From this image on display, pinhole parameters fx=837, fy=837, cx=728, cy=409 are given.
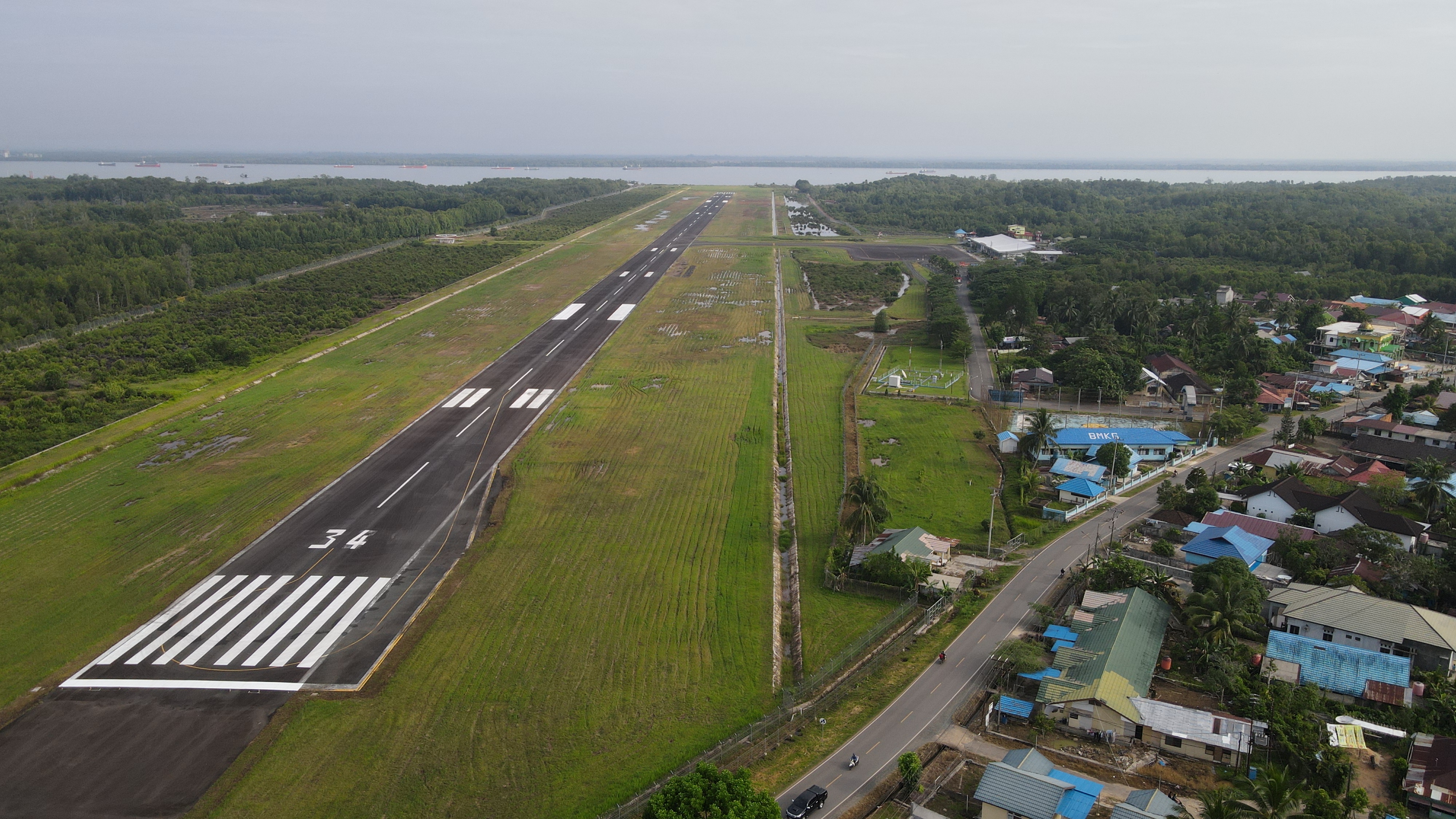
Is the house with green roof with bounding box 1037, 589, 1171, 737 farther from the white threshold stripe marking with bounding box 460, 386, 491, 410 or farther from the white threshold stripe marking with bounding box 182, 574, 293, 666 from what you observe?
the white threshold stripe marking with bounding box 460, 386, 491, 410

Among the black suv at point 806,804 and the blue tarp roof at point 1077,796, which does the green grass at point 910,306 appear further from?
the black suv at point 806,804

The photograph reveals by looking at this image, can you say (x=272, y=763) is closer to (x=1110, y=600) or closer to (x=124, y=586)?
(x=124, y=586)

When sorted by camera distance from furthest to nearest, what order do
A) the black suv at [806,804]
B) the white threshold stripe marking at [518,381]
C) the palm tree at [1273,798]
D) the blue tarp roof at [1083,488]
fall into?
the white threshold stripe marking at [518,381]
the blue tarp roof at [1083,488]
the black suv at [806,804]
the palm tree at [1273,798]

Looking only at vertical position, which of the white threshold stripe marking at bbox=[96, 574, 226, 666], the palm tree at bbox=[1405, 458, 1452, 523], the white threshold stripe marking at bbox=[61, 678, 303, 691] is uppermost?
the palm tree at bbox=[1405, 458, 1452, 523]

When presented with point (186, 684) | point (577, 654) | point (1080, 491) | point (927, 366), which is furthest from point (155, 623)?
point (927, 366)

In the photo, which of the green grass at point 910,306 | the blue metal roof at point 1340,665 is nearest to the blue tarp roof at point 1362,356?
the green grass at point 910,306

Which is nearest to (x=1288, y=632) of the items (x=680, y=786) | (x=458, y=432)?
(x=680, y=786)

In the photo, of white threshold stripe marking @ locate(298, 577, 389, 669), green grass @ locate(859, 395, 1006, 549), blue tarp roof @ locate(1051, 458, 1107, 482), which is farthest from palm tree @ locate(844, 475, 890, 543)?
white threshold stripe marking @ locate(298, 577, 389, 669)
